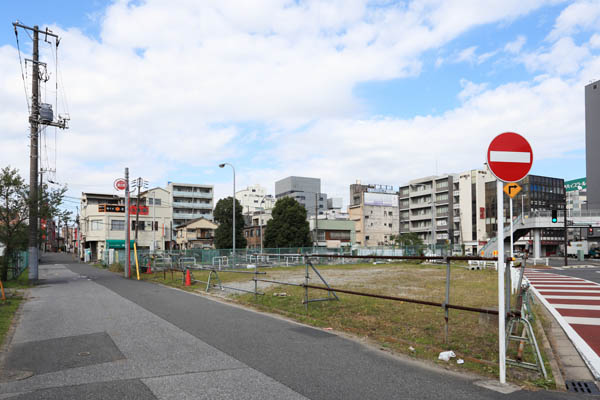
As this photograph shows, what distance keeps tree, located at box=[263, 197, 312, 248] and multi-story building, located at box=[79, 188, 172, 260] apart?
1792 centimetres

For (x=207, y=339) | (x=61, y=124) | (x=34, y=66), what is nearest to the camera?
(x=207, y=339)

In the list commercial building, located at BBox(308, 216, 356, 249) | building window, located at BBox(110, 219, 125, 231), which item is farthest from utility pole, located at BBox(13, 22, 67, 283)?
commercial building, located at BBox(308, 216, 356, 249)

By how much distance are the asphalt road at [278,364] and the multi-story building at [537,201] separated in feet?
258

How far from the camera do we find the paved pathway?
7.33m

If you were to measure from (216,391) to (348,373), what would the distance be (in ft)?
6.26

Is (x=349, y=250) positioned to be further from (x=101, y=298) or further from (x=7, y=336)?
(x=7, y=336)

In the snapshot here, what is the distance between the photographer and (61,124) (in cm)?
2772

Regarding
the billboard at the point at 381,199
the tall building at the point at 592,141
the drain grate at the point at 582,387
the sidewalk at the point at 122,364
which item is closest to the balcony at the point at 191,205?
the billboard at the point at 381,199

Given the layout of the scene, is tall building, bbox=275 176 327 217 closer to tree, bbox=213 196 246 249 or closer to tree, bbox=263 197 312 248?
tree, bbox=213 196 246 249

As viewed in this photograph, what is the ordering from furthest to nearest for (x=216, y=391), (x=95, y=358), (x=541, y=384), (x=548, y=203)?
1. (x=548, y=203)
2. (x=95, y=358)
3. (x=541, y=384)
4. (x=216, y=391)

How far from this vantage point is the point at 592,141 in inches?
2854

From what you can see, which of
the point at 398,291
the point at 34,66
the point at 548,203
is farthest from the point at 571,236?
the point at 34,66

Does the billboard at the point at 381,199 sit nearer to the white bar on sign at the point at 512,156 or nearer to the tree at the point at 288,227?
the tree at the point at 288,227

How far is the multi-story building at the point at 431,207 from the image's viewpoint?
8438 cm
